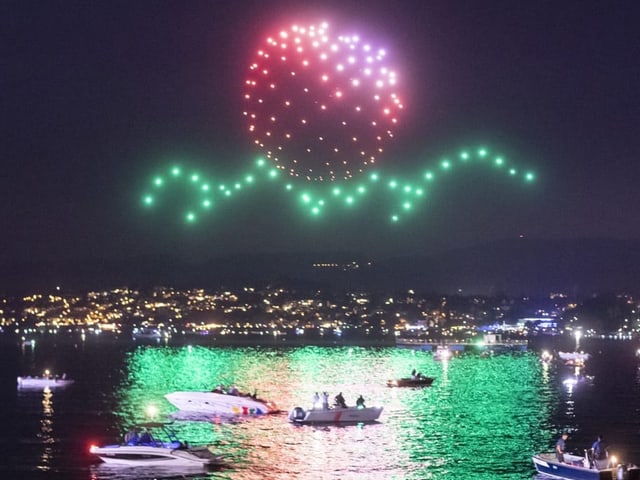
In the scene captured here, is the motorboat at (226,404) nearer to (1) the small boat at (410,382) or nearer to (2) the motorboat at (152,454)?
(2) the motorboat at (152,454)

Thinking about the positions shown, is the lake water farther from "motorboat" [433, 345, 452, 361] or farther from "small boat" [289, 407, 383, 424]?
"motorboat" [433, 345, 452, 361]

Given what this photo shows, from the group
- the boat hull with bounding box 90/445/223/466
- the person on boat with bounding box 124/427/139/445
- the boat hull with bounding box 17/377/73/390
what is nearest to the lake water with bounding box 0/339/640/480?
the boat hull with bounding box 90/445/223/466

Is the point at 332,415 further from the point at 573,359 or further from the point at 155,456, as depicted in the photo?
the point at 573,359

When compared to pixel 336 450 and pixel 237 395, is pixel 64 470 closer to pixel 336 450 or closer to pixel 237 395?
pixel 336 450

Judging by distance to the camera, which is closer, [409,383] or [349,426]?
[349,426]

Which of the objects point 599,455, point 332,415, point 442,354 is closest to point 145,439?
point 332,415

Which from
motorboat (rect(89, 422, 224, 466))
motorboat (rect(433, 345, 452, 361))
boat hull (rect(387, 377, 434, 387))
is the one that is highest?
motorboat (rect(433, 345, 452, 361))
